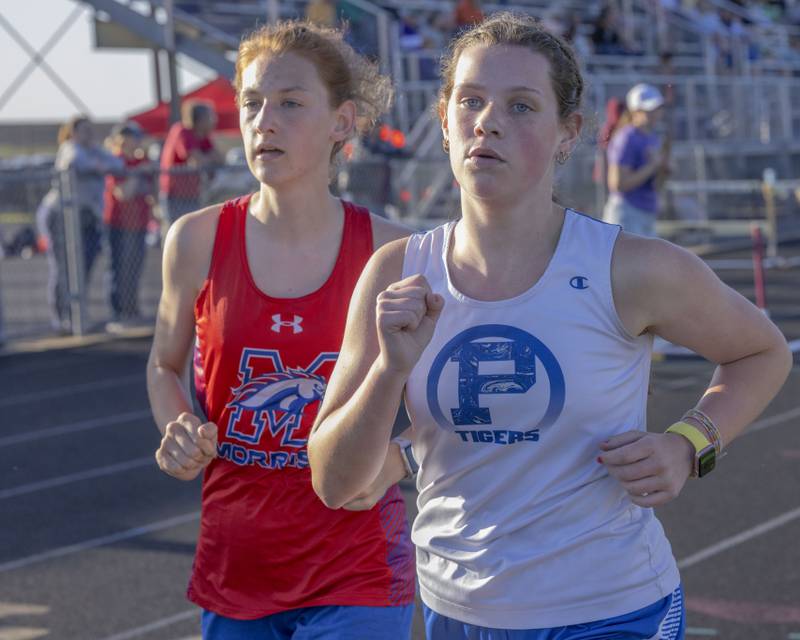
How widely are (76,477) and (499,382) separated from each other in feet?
18.5

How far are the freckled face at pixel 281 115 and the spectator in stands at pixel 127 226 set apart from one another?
963 centimetres

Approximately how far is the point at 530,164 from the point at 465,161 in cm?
12

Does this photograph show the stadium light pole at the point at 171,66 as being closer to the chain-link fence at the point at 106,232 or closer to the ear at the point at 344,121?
the chain-link fence at the point at 106,232

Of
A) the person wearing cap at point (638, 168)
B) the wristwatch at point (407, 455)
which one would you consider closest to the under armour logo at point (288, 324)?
the wristwatch at point (407, 455)

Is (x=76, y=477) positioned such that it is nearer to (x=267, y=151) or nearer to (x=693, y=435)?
(x=267, y=151)

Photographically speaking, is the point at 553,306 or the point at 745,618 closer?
the point at 553,306

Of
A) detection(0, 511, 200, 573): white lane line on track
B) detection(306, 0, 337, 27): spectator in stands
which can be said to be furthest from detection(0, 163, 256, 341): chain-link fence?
detection(0, 511, 200, 573): white lane line on track

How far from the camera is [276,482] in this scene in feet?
10.2

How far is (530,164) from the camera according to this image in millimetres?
2436

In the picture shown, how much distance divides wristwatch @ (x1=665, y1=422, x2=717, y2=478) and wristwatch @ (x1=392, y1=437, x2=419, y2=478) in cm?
51

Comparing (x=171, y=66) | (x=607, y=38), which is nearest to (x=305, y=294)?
(x=171, y=66)

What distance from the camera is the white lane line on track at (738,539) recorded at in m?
5.70

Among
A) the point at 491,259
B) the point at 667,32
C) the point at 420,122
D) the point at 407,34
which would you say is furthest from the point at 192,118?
the point at 667,32

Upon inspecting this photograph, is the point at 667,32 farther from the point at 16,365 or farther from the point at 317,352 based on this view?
the point at 317,352
